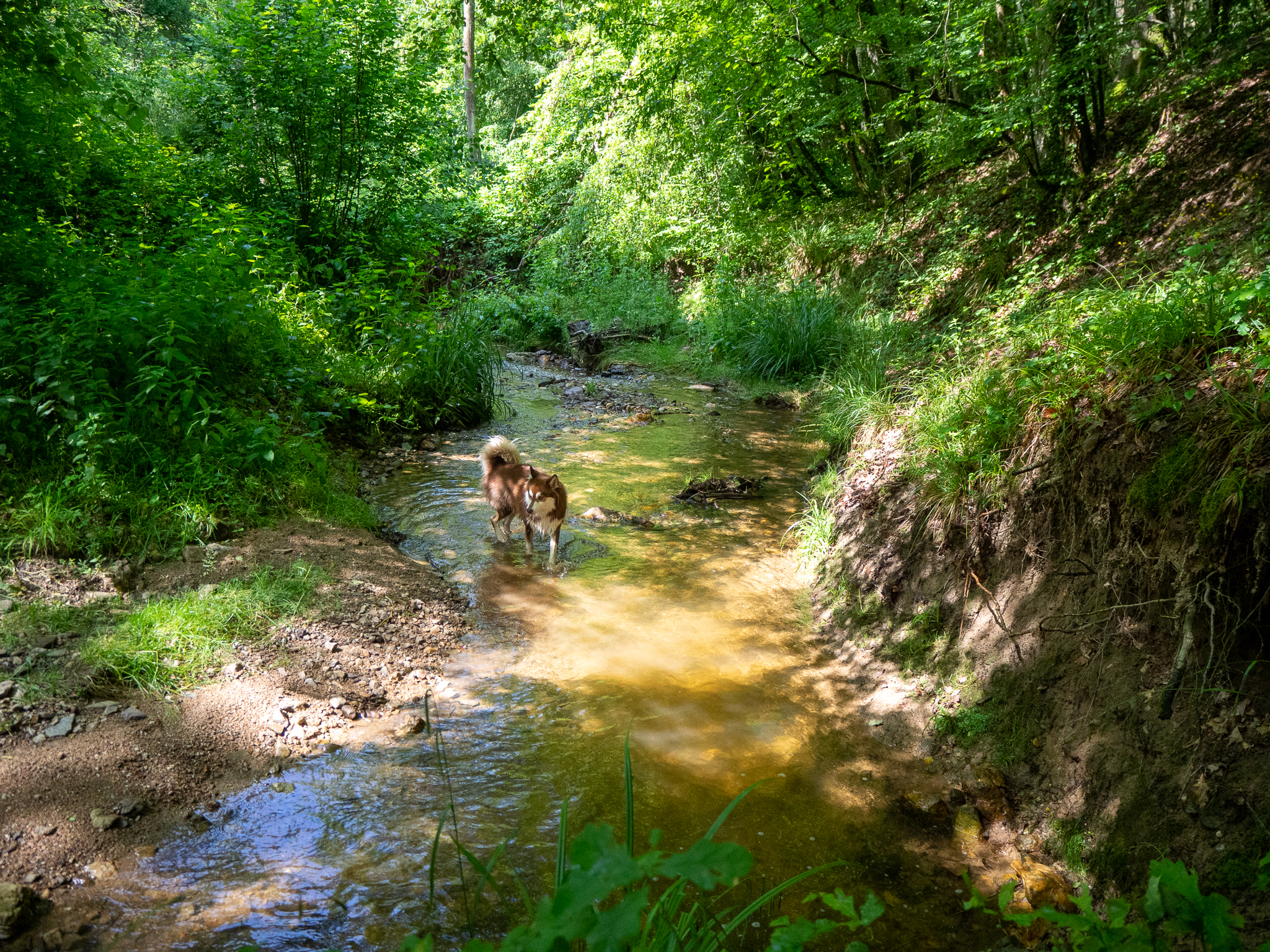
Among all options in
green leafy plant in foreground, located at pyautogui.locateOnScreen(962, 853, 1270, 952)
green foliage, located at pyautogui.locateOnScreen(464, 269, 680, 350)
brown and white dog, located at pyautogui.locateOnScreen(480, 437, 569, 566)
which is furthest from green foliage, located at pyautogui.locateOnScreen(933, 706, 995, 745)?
green foliage, located at pyautogui.locateOnScreen(464, 269, 680, 350)

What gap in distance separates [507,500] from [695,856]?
548 centimetres

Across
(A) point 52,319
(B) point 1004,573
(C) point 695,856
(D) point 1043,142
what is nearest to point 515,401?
(A) point 52,319

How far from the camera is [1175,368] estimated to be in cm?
362

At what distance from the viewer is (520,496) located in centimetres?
638

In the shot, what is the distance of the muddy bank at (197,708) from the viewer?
293 cm

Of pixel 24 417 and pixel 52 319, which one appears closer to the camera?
pixel 24 417

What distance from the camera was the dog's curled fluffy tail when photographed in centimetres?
690

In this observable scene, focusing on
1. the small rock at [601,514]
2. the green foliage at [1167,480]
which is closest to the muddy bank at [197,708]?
the small rock at [601,514]

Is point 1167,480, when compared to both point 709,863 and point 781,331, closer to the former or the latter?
point 709,863

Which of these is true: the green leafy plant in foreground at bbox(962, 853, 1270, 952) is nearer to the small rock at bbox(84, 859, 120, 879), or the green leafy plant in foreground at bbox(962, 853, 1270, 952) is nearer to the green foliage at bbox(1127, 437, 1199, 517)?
the green foliage at bbox(1127, 437, 1199, 517)

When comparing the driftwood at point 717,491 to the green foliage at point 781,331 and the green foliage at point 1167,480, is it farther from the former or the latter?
the green foliage at point 1167,480

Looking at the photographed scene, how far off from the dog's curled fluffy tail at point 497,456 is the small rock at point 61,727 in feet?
12.6

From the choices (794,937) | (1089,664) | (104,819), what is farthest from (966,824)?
(104,819)

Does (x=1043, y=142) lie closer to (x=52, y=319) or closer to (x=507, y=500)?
(x=507, y=500)
